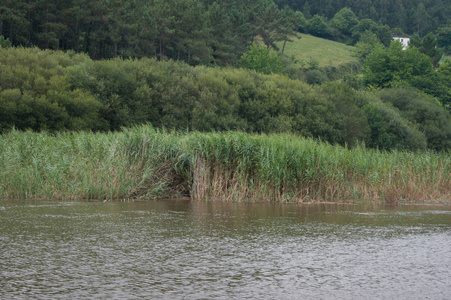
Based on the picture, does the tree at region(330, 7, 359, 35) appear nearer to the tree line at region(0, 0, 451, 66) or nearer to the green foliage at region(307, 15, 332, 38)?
the green foliage at region(307, 15, 332, 38)

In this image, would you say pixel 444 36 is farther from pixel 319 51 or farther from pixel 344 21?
pixel 319 51

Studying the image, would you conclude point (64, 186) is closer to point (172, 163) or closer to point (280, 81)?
point (172, 163)

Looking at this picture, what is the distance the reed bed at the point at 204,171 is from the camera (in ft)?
43.1

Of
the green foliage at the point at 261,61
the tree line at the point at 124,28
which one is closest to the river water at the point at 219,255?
the tree line at the point at 124,28

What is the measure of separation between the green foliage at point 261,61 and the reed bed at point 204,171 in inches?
2469

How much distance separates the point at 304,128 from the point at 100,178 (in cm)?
3809

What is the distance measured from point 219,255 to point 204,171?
744 centimetres

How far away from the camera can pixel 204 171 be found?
13.8 metres

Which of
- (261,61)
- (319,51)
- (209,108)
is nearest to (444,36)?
(319,51)

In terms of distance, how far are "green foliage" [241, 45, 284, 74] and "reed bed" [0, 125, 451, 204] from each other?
62701mm

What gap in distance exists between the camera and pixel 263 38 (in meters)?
97.1

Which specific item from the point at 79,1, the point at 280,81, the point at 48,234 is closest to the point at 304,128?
the point at 280,81

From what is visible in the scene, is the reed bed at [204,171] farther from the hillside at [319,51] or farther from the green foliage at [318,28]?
the green foliage at [318,28]

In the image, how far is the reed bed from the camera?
13.1 metres
